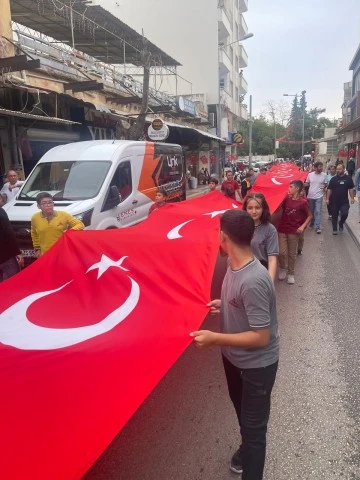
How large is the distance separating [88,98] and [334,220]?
378 inches

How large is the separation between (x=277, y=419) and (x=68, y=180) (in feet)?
21.3

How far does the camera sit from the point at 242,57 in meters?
50.2

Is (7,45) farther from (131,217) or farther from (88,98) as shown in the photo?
(131,217)

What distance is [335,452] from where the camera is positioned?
2.91 meters

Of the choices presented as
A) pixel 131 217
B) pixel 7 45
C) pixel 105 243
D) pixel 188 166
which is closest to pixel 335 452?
pixel 105 243

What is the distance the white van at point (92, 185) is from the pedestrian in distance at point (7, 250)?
1841mm

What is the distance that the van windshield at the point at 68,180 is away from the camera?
26.2 ft

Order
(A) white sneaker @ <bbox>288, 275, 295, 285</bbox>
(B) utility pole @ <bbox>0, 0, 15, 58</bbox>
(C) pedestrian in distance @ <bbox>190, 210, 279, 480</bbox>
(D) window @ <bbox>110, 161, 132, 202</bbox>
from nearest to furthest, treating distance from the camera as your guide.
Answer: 1. (C) pedestrian in distance @ <bbox>190, 210, 279, 480</bbox>
2. (A) white sneaker @ <bbox>288, 275, 295, 285</bbox>
3. (D) window @ <bbox>110, 161, 132, 202</bbox>
4. (B) utility pole @ <bbox>0, 0, 15, 58</bbox>

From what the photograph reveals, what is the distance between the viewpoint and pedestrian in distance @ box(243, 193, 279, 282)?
4.40 metres

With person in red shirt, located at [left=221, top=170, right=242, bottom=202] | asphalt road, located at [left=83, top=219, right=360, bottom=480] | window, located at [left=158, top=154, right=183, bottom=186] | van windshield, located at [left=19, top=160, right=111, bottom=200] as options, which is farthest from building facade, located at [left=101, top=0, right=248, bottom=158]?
asphalt road, located at [left=83, top=219, right=360, bottom=480]

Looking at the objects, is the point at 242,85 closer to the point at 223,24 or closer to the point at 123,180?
the point at 223,24

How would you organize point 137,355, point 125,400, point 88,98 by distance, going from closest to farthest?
point 125,400 → point 137,355 → point 88,98

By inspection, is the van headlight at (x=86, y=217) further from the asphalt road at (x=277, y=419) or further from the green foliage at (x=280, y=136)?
the green foliage at (x=280, y=136)

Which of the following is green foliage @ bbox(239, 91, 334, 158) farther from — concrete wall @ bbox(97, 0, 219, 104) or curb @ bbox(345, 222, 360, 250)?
curb @ bbox(345, 222, 360, 250)
